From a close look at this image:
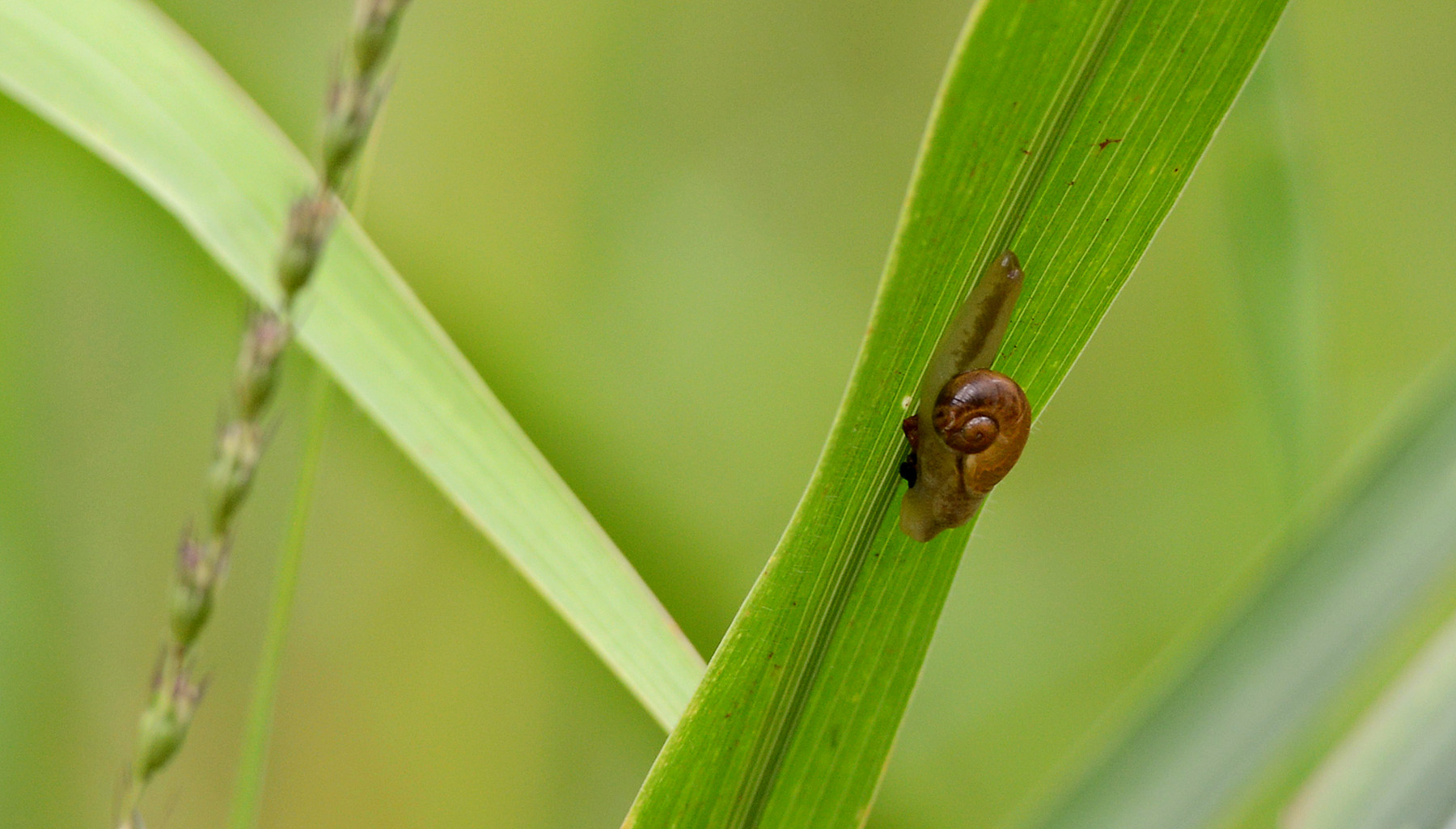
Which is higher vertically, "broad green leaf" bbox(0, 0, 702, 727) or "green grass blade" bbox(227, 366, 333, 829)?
"broad green leaf" bbox(0, 0, 702, 727)

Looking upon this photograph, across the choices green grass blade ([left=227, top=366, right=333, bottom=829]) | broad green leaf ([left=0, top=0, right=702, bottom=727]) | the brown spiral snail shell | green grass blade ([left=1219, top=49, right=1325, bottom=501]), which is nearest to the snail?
the brown spiral snail shell

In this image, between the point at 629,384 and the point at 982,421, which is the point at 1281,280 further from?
the point at 629,384

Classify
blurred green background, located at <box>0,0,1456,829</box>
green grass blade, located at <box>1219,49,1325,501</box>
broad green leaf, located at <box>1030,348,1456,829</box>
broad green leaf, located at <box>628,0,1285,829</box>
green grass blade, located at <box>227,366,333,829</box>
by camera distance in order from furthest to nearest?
1. blurred green background, located at <box>0,0,1456,829</box>
2. green grass blade, located at <box>1219,49,1325,501</box>
3. green grass blade, located at <box>227,366,333,829</box>
4. broad green leaf, located at <box>1030,348,1456,829</box>
5. broad green leaf, located at <box>628,0,1285,829</box>

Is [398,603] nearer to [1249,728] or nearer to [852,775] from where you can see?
[852,775]

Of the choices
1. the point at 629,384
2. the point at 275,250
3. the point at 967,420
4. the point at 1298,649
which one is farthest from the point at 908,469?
the point at 629,384

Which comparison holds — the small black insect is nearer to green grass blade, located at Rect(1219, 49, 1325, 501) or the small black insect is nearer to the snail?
the snail

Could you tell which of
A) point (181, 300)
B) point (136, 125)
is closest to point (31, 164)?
point (181, 300)

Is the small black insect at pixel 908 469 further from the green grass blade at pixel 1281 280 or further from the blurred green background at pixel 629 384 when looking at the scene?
the blurred green background at pixel 629 384
